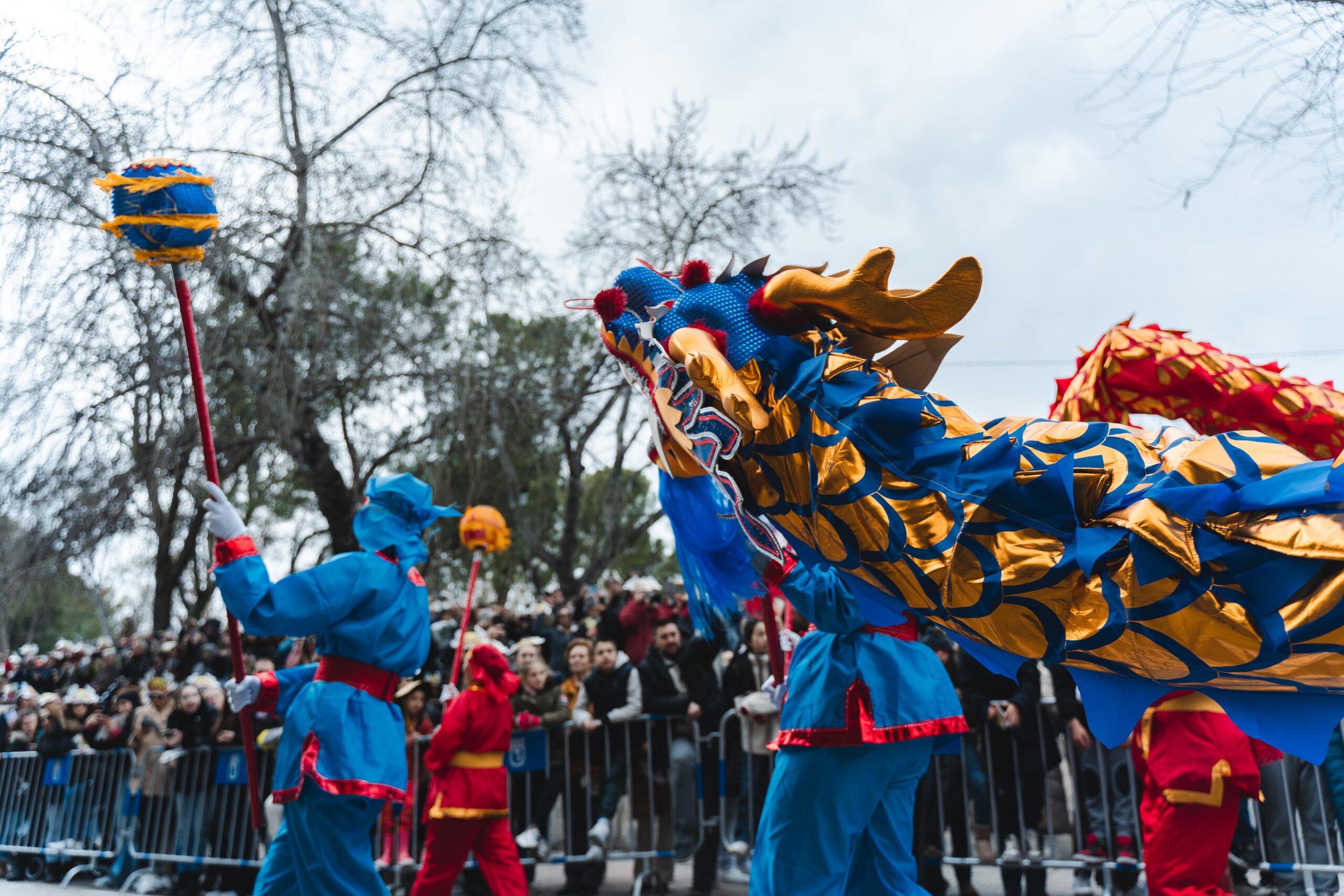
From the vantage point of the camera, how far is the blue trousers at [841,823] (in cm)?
293

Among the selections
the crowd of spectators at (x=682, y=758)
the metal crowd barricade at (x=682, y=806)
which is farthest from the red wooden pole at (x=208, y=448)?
the metal crowd barricade at (x=682, y=806)

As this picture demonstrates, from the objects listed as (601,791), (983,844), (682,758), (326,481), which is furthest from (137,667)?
(983,844)

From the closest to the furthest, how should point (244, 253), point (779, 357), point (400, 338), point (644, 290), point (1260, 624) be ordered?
point (1260, 624), point (779, 357), point (644, 290), point (244, 253), point (400, 338)

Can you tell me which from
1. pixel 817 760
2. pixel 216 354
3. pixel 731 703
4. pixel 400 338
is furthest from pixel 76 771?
pixel 817 760

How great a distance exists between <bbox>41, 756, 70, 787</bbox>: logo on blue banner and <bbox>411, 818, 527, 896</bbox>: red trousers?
5.28 metres

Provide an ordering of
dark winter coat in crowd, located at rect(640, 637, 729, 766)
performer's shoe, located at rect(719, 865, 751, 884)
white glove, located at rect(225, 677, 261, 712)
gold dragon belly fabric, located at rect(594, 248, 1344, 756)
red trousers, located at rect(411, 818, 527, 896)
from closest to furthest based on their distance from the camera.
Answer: gold dragon belly fabric, located at rect(594, 248, 1344, 756) < white glove, located at rect(225, 677, 261, 712) < red trousers, located at rect(411, 818, 527, 896) < dark winter coat in crowd, located at rect(640, 637, 729, 766) < performer's shoe, located at rect(719, 865, 751, 884)

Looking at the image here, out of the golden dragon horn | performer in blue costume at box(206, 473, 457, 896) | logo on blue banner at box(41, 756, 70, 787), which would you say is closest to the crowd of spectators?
logo on blue banner at box(41, 756, 70, 787)

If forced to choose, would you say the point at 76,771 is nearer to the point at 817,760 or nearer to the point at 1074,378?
the point at 817,760

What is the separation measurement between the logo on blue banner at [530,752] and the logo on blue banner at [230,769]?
6.41 feet

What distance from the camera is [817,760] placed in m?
3.07

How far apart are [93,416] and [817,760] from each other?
6661 mm

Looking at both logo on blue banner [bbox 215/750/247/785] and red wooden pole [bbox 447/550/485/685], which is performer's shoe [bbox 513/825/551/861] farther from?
logo on blue banner [bbox 215/750/247/785]

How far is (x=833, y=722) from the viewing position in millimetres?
3100

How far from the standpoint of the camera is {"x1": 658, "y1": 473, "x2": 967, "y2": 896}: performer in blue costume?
297 centimetres
